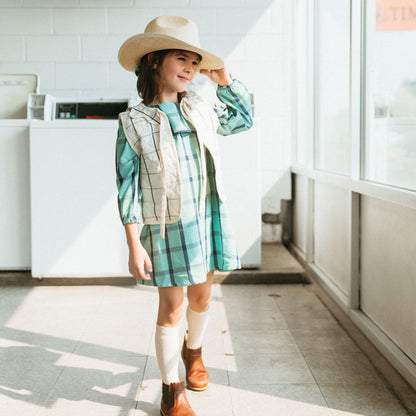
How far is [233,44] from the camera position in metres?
3.91

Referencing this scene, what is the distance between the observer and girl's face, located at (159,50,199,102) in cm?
156

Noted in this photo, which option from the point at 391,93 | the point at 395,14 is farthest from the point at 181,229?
the point at 395,14

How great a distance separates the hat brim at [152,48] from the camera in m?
1.50

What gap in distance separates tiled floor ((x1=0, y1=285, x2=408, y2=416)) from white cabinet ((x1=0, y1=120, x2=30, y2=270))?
29 cm

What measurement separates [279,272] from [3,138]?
1.84 m

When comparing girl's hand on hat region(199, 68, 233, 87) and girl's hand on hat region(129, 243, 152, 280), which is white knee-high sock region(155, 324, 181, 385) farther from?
girl's hand on hat region(199, 68, 233, 87)

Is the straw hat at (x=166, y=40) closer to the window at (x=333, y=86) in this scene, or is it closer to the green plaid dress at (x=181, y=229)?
the green plaid dress at (x=181, y=229)

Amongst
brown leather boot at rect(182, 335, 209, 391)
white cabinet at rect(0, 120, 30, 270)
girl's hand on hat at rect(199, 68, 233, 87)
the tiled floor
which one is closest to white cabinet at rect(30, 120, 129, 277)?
white cabinet at rect(0, 120, 30, 270)

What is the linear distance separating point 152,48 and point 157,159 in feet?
1.07

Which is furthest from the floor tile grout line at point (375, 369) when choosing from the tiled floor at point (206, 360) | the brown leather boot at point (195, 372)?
the brown leather boot at point (195, 372)

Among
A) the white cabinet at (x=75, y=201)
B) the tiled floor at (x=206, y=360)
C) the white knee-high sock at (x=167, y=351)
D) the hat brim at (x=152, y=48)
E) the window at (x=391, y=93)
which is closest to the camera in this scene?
the hat brim at (x=152, y=48)

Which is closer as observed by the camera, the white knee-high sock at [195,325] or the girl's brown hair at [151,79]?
the girl's brown hair at [151,79]

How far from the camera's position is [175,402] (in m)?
1.61

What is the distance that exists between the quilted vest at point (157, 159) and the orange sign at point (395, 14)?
0.90 meters
